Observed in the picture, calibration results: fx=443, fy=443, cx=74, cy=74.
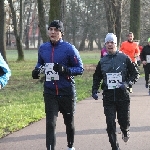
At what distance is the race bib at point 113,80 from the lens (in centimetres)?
652

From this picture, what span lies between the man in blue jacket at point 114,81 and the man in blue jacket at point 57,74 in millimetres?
489

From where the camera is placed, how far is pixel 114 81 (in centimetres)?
651

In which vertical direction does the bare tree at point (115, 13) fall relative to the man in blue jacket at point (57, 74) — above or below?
above

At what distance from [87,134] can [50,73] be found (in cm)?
212

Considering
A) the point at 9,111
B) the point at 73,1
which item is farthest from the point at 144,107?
the point at 73,1

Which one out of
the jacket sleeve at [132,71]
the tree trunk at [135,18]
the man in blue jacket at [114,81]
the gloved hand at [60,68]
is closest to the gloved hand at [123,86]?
the man in blue jacket at [114,81]

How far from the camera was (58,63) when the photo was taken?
625 centimetres

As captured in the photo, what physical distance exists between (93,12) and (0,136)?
7785 cm

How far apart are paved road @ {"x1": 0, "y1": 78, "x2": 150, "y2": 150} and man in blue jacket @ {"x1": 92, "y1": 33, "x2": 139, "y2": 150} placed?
610 millimetres

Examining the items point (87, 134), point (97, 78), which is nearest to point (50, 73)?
point (97, 78)

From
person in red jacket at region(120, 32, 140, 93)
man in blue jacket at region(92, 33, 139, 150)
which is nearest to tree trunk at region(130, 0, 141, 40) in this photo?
person in red jacket at region(120, 32, 140, 93)

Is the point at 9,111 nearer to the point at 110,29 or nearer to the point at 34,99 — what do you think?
the point at 34,99

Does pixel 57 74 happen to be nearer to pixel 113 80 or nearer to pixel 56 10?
pixel 113 80

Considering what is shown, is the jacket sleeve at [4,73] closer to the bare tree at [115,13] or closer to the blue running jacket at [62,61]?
the blue running jacket at [62,61]
